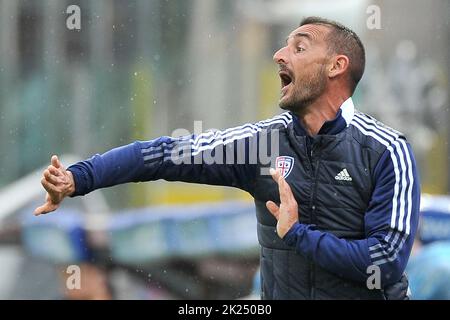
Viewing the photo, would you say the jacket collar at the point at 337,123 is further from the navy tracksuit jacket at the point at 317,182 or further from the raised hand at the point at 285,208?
the raised hand at the point at 285,208

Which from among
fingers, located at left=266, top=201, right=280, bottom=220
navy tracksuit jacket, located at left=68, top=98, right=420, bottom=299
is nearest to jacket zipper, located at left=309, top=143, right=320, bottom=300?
navy tracksuit jacket, located at left=68, top=98, right=420, bottom=299

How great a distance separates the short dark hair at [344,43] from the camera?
2.88m

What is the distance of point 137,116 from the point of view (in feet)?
20.9

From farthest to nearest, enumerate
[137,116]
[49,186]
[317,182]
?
[137,116] → [317,182] → [49,186]

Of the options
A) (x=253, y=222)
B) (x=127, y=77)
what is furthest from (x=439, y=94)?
(x=127, y=77)

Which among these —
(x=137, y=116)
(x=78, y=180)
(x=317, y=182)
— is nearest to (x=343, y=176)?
(x=317, y=182)

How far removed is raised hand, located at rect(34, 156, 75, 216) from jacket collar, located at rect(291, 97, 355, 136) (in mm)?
655

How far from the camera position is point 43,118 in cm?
651

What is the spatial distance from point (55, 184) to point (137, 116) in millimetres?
3683

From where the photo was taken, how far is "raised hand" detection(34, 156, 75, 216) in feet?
8.80

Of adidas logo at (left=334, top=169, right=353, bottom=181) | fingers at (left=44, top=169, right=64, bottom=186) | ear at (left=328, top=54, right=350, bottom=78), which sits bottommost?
adidas logo at (left=334, top=169, right=353, bottom=181)

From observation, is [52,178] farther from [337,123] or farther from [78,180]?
[337,123]

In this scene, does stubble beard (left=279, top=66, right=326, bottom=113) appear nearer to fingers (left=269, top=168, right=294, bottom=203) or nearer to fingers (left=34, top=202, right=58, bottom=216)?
fingers (left=269, top=168, right=294, bottom=203)

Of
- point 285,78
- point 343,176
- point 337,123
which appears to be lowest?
point 343,176
